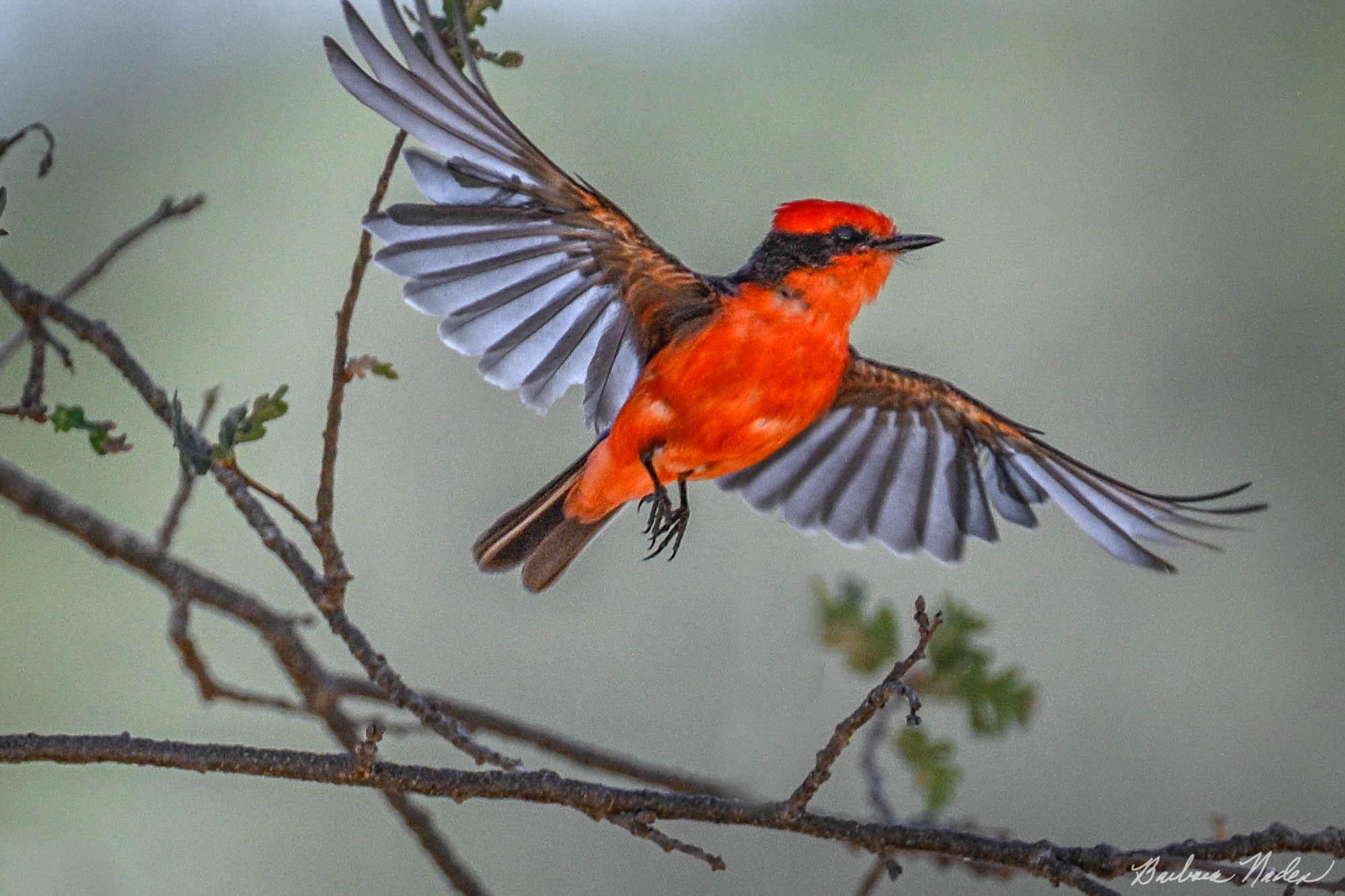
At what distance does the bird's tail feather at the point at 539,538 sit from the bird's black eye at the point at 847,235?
79 cm

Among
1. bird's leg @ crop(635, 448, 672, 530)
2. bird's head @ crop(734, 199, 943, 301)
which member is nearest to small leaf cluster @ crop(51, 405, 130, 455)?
bird's leg @ crop(635, 448, 672, 530)

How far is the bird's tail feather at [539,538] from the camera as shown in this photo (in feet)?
11.8

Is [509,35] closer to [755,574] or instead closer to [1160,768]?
[755,574]

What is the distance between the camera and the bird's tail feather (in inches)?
141

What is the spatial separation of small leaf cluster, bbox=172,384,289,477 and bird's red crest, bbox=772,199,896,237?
1442mm

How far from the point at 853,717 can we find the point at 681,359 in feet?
4.60

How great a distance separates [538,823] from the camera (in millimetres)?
6652

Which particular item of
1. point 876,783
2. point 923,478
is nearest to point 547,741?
point 876,783

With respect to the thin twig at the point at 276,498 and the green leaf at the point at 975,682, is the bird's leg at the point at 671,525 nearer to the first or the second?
the green leaf at the point at 975,682

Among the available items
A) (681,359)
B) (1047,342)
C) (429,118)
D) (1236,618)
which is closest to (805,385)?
(681,359)

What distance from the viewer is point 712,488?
6.80m

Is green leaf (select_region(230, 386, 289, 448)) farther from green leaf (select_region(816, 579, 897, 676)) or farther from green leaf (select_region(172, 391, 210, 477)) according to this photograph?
green leaf (select_region(816, 579, 897, 676))

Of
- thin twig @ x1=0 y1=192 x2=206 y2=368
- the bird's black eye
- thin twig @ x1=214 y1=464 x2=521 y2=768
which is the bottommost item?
thin twig @ x1=214 y1=464 x2=521 y2=768

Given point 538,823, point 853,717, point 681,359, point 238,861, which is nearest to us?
point 853,717
